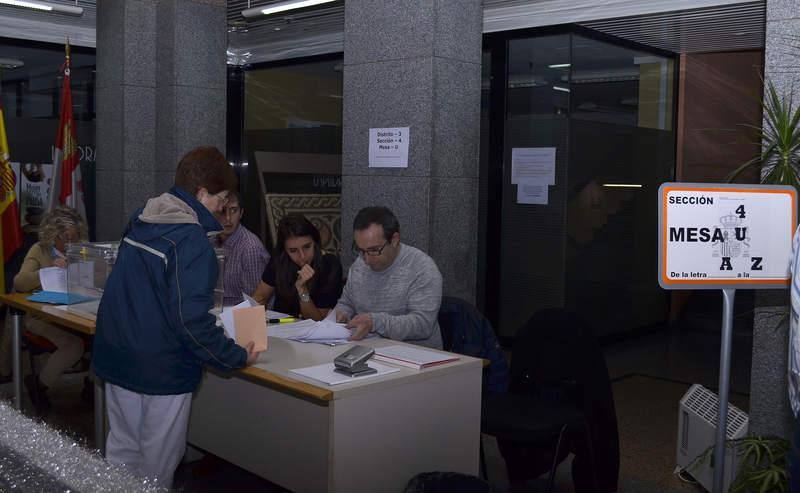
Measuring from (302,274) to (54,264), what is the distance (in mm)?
1723

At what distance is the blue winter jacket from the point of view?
2.59 m

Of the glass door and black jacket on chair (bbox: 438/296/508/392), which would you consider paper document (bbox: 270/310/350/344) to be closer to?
black jacket on chair (bbox: 438/296/508/392)

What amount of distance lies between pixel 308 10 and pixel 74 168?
2334 millimetres

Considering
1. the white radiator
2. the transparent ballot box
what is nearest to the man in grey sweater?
the transparent ballot box

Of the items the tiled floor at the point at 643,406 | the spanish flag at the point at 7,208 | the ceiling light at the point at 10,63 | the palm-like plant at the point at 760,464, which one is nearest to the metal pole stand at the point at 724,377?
the palm-like plant at the point at 760,464

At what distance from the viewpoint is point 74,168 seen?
662 centimetres

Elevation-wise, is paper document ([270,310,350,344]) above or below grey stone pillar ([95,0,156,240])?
below

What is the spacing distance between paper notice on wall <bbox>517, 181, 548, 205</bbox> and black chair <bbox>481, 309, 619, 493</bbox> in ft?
9.61

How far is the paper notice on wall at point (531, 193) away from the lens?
20.6 feet

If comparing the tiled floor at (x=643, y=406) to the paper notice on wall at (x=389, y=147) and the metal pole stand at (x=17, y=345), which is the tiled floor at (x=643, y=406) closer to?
the metal pole stand at (x=17, y=345)

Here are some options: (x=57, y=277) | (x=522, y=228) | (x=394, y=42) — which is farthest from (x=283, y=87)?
(x=57, y=277)

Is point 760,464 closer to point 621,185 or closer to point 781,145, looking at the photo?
Answer: point 781,145

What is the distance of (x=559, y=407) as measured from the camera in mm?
3338

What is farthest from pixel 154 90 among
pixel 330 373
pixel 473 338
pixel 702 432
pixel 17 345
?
pixel 702 432
